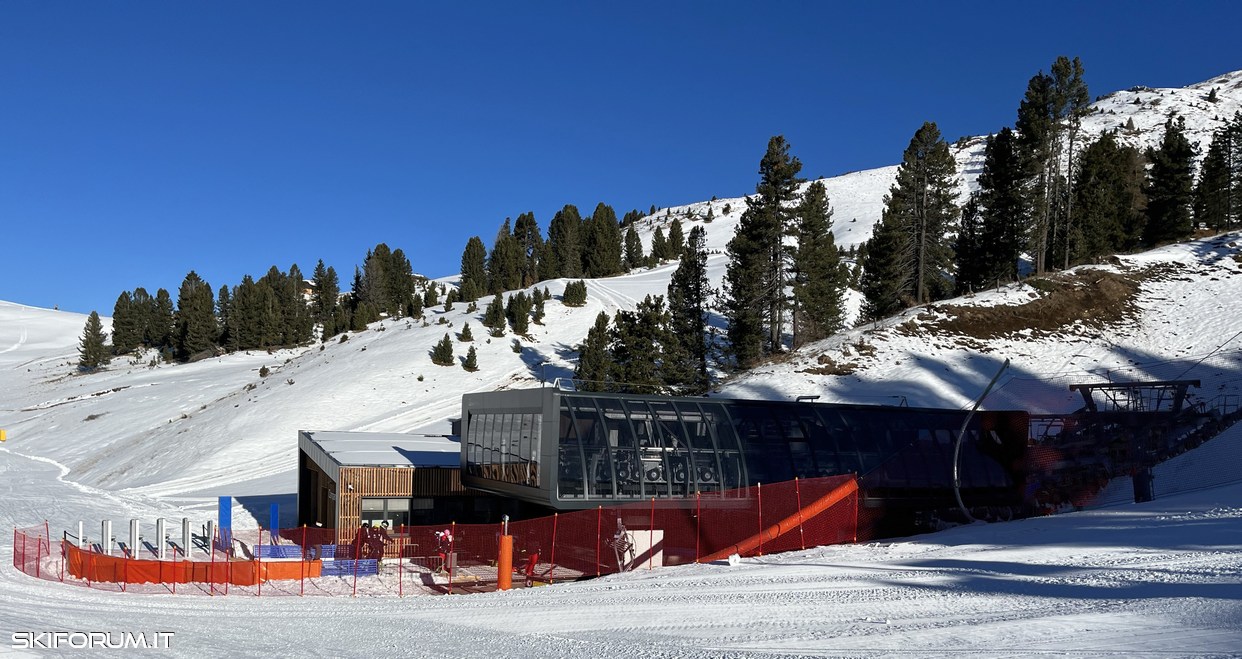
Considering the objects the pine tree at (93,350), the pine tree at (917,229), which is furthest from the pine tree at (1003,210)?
the pine tree at (93,350)

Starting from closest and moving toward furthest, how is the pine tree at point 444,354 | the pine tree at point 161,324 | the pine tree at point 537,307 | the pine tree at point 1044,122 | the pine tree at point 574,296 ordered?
the pine tree at point 1044,122 → the pine tree at point 444,354 → the pine tree at point 537,307 → the pine tree at point 574,296 → the pine tree at point 161,324

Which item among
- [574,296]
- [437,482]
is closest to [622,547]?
[437,482]

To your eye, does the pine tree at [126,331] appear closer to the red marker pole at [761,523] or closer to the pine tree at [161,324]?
→ the pine tree at [161,324]

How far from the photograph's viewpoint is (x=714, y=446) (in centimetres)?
2080

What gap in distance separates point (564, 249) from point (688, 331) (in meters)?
64.3

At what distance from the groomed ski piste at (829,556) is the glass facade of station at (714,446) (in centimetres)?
180

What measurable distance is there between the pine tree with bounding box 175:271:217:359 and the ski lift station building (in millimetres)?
71162

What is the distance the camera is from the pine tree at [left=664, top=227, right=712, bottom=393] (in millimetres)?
42969

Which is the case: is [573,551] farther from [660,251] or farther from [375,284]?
[660,251]

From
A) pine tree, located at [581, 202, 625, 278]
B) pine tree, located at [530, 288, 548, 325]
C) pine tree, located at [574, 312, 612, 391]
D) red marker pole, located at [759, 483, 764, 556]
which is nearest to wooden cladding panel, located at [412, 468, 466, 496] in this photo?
red marker pole, located at [759, 483, 764, 556]

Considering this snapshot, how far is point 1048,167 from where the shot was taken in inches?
1978

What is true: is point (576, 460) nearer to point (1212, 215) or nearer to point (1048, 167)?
point (1048, 167)

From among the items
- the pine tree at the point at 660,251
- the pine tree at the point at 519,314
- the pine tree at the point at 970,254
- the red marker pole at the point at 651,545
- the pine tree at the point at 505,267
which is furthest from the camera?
the pine tree at the point at 660,251

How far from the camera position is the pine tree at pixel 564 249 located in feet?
332
